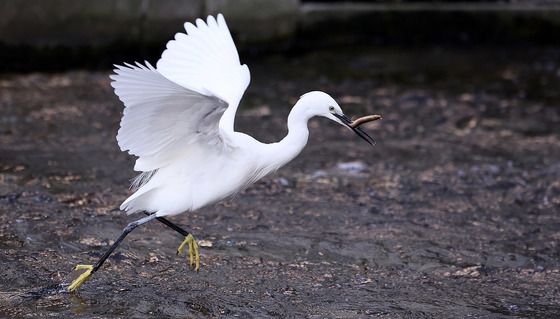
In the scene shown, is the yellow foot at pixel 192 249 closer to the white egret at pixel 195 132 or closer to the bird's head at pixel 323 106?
the white egret at pixel 195 132

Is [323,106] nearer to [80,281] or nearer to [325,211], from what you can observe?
[80,281]

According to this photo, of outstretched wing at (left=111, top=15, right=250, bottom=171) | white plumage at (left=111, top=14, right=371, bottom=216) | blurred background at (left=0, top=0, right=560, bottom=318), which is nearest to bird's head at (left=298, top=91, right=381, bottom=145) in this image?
white plumage at (left=111, top=14, right=371, bottom=216)

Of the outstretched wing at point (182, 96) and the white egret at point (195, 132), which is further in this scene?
the white egret at point (195, 132)

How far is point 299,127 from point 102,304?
1.28 meters

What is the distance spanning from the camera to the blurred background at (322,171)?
488cm

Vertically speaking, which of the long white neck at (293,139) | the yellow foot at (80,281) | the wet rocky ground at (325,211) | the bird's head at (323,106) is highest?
the bird's head at (323,106)

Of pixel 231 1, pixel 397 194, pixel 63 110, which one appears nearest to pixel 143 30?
pixel 231 1

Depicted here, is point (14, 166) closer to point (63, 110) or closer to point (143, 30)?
point (63, 110)

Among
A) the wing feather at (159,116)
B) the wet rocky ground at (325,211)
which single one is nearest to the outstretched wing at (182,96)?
the wing feather at (159,116)

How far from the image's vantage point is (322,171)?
7.13m

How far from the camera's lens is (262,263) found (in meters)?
5.25

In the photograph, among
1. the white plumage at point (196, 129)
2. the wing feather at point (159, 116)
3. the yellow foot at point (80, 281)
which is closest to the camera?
the wing feather at point (159, 116)

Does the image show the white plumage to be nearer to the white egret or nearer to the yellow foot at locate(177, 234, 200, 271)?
the white egret

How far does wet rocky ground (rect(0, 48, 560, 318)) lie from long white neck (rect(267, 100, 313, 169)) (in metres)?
0.70
